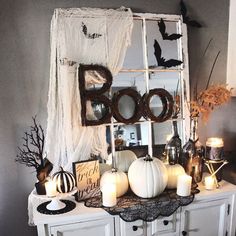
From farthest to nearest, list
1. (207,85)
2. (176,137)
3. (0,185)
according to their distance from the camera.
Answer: (207,85), (176,137), (0,185)

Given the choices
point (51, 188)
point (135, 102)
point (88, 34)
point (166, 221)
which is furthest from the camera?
point (135, 102)

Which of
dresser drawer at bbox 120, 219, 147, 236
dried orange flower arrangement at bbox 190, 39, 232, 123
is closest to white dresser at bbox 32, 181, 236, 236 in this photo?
dresser drawer at bbox 120, 219, 147, 236

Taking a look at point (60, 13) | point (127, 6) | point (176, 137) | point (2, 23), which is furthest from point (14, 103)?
point (176, 137)

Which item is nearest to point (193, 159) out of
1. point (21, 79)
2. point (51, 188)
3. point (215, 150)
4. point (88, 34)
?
point (215, 150)

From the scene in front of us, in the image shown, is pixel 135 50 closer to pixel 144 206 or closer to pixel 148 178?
pixel 148 178

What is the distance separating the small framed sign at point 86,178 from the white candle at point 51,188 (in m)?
0.14

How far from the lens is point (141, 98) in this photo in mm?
1640

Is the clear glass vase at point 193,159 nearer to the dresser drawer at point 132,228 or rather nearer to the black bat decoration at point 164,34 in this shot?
the dresser drawer at point 132,228

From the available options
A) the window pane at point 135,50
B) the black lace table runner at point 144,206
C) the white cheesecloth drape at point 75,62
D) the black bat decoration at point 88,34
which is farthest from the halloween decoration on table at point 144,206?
the black bat decoration at point 88,34

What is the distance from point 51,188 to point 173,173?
2.31ft

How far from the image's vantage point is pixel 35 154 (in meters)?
1.48

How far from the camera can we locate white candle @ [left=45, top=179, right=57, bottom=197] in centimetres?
131

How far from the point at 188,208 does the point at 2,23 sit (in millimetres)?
1514

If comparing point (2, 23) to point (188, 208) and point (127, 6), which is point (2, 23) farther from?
point (188, 208)
